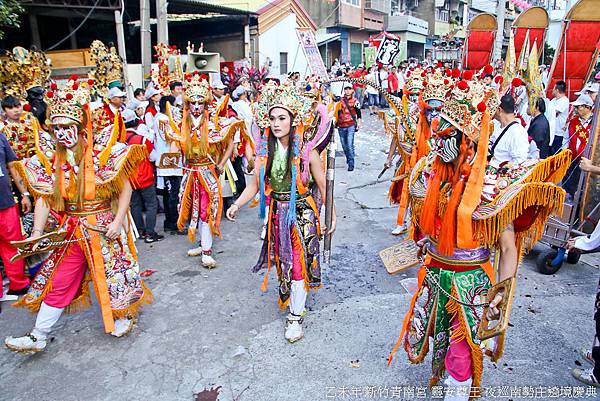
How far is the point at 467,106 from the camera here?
225 cm

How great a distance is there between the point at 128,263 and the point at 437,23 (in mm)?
37995

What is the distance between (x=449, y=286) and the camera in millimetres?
2561

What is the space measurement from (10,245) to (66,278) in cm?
132

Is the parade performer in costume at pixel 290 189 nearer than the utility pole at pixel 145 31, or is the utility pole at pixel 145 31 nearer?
the parade performer in costume at pixel 290 189

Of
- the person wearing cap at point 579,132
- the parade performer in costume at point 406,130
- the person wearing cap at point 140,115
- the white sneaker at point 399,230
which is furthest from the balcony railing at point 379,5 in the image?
the white sneaker at point 399,230

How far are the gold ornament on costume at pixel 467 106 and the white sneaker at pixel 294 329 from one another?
7.17 ft

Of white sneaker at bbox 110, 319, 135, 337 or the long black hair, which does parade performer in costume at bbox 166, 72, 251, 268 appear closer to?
white sneaker at bbox 110, 319, 135, 337

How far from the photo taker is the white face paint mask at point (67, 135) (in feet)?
10.5

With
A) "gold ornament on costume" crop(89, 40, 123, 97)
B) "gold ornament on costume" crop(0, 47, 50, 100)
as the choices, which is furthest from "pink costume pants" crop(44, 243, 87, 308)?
"gold ornament on costume" crop(89, 40, 123, 97)

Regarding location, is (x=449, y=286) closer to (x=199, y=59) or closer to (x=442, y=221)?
(x=442, y=221)

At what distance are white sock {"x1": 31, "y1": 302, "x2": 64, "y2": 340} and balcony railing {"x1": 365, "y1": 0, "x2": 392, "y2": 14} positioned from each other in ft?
95.8

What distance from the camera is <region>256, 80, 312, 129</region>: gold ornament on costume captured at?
347 centimetres

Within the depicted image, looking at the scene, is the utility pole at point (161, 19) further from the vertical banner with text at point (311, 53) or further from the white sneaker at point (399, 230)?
the white sneaker at point (399, 230)

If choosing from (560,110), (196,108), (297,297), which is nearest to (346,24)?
(560,110)
